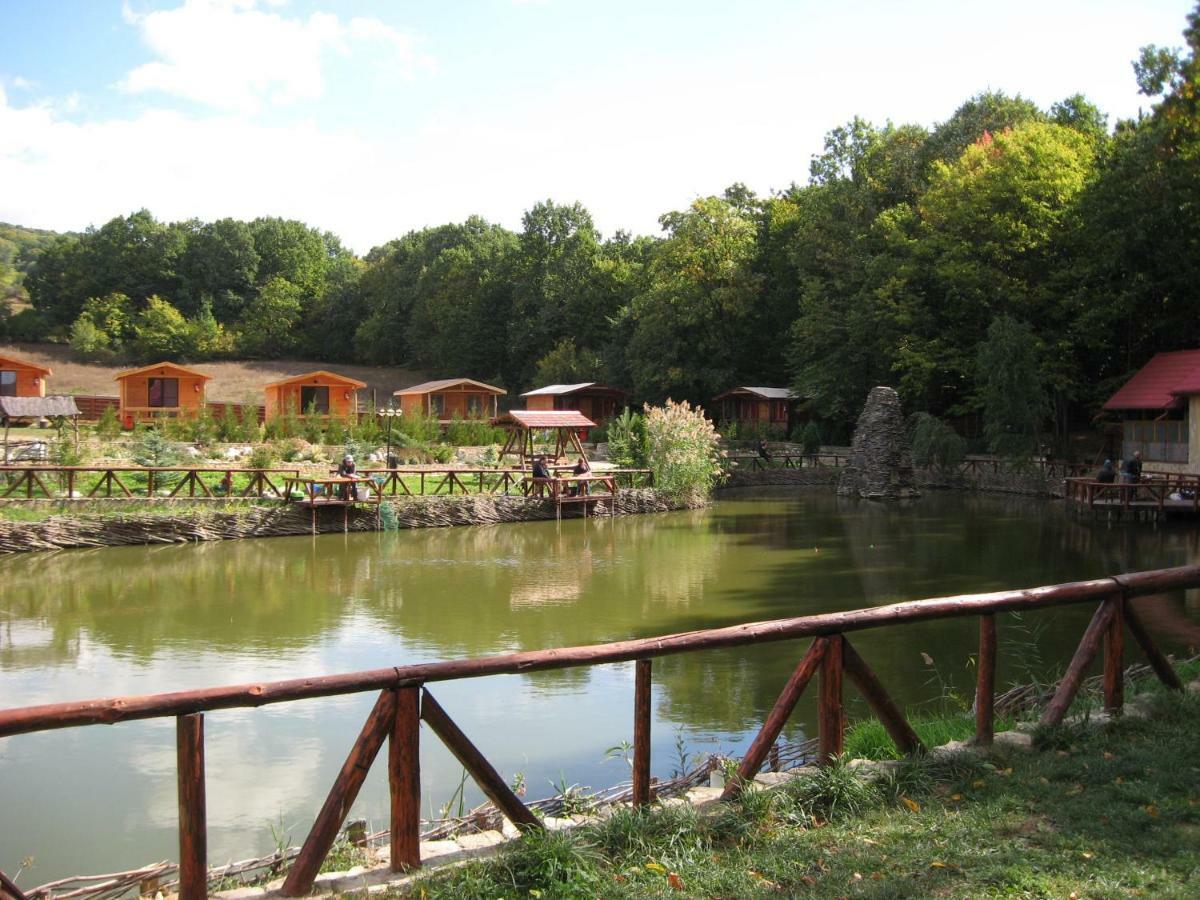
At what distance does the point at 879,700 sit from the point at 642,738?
1265mm

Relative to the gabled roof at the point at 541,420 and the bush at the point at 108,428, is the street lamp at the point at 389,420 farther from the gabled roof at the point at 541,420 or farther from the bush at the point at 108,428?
the bush at the point at 108,428

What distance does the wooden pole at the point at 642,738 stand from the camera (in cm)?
477

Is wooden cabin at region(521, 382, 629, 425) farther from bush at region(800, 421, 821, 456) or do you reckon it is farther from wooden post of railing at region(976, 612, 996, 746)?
wooden post of railing at region(976, 612, 996, 746)

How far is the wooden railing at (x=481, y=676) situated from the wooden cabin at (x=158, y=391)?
38442mm

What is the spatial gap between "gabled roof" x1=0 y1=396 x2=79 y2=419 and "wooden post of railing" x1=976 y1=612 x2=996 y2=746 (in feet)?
98.8

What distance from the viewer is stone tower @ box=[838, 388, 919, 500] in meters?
31.0

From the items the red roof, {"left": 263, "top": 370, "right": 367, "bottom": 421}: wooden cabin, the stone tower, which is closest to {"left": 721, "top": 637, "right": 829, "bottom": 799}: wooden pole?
the red roof

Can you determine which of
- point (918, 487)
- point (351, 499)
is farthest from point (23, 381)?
point (918, 487)

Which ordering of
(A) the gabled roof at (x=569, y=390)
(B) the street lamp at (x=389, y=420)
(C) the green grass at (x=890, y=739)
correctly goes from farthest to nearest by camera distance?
(A) the gabled roof at (x=569, y=390) → (B) the street lamp at (x=389, y=420) → (C) the green grass at (x=890, y=739)

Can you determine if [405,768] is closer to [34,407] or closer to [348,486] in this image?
[348,486]

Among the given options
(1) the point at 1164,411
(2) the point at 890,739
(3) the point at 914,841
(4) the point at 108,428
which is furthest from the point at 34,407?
(1) the point at 1164,411

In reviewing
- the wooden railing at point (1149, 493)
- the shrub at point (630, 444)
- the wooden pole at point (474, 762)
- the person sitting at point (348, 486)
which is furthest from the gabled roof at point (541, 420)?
the wooden pole at point (474, 762)

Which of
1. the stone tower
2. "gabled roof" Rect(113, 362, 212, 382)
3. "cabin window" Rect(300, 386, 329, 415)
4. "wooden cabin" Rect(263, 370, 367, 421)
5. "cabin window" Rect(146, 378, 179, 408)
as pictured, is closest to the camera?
the stone tower

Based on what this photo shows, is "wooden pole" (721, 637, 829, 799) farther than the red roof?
No
